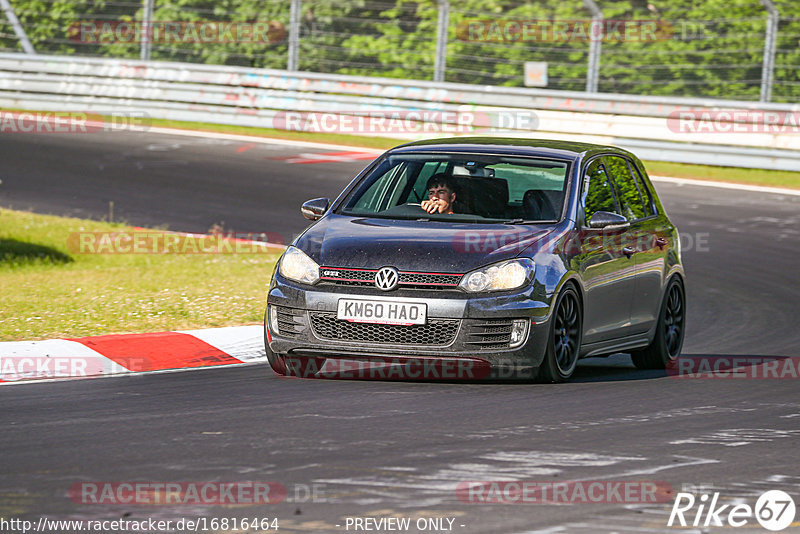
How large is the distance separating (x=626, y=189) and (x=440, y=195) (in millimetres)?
1511

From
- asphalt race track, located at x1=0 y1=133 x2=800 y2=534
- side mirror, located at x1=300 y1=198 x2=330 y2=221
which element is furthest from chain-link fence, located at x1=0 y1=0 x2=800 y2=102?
side mirror, located at x1=300 y1=198 x2=330 y2=221

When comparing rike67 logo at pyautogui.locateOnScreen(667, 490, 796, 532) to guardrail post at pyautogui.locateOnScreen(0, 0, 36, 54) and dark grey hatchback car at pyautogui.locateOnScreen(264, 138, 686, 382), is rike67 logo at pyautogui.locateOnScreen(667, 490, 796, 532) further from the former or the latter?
guardrail post at pyautogui.locateOnScreen(0, 0, 36, 54)

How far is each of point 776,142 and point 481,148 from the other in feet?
46.0

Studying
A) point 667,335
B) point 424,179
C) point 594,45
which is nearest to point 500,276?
point 424,179

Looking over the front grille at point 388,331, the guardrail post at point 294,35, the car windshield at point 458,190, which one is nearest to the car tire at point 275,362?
the front grille at point 388,331

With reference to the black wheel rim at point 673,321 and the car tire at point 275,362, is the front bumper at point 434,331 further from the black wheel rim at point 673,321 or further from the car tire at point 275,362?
the black wheel rim at point 673,321

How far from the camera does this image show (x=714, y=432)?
754cm

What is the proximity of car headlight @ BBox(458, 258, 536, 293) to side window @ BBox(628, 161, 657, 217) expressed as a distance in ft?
7.10

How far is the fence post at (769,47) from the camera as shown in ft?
75.1

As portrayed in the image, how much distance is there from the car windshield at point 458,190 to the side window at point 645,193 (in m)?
0.92

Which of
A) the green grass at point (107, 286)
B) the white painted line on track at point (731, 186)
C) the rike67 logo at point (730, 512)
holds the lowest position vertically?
the green grass at point (107, 286)

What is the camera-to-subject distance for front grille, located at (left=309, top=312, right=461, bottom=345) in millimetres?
8547

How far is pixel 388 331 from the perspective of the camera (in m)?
8.59

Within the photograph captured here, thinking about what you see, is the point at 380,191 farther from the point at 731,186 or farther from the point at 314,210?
the point at 731,186
